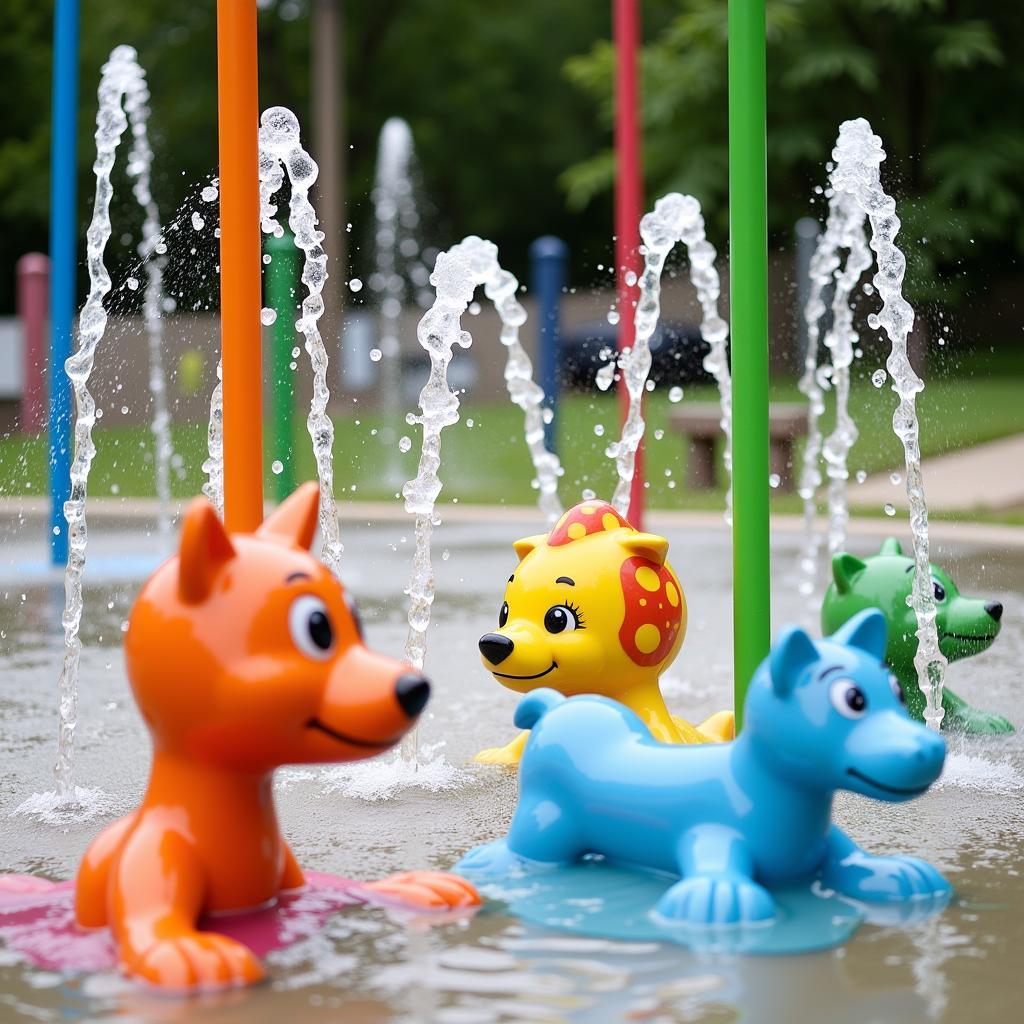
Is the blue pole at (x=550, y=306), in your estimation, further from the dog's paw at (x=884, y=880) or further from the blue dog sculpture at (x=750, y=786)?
the dog's paw at (x=884, y=880)

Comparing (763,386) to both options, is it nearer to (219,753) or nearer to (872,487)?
(219,753)

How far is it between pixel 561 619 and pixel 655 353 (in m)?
14.8

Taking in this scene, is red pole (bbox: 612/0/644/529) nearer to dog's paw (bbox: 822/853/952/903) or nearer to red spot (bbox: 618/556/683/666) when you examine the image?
red spot (bbox: 618/556/683/666)

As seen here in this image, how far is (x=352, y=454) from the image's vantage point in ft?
55.4

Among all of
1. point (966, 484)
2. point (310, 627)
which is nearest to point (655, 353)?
point (966, 484)

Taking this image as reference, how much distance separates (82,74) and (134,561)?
2459 centimetres

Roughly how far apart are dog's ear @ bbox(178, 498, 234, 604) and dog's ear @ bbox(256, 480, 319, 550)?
0.64 ft

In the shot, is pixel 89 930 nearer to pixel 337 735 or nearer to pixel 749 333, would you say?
pixel 337 735

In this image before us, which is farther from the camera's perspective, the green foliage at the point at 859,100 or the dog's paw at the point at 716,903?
the green foliage at the point at 859,100

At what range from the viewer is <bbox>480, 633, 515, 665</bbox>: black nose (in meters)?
4.63

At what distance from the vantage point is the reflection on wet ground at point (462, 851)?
303cm

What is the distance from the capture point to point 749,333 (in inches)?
171

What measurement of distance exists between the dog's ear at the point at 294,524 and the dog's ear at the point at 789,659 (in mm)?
914

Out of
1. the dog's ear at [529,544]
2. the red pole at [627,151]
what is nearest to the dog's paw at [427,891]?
the dog's ear at [529,544]
